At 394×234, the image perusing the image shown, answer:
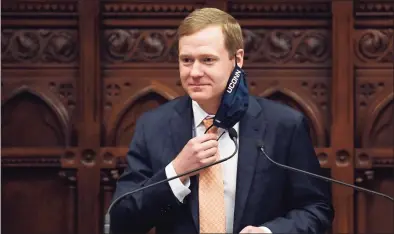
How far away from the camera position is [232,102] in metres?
2.35

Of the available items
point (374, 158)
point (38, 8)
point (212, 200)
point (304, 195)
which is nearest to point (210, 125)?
point (212, 200)

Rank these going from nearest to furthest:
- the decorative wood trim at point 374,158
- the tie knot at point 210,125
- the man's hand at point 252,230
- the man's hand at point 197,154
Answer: the man's hand at point 252,230
the man's hand at point 197,154
the tie knot at point 210,125
the decorative wood trim at point 374,158

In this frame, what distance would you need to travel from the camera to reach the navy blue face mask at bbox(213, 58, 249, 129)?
2357 millimetres

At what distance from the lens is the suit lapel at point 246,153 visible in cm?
237

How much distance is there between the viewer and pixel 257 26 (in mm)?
3363

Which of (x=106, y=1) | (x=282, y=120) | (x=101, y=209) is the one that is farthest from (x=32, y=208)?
(x=282, y=120)

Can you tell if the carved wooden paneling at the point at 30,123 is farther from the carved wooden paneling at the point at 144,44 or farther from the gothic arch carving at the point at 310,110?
the gothic arch carving at the point at 310,110

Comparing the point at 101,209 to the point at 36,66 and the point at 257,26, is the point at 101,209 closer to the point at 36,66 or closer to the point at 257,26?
the point at 36,66

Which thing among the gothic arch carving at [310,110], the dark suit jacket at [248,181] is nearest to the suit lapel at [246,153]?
the dark suit jacket at [248,181]

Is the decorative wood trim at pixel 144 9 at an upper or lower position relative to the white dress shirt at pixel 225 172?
upper

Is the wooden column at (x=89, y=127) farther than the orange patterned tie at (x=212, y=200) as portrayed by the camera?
Yes

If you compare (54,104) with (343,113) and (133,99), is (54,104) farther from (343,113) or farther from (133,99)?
(343,113)

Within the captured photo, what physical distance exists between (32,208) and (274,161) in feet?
4.42

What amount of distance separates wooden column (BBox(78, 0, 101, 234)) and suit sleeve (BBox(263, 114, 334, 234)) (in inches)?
41.5
